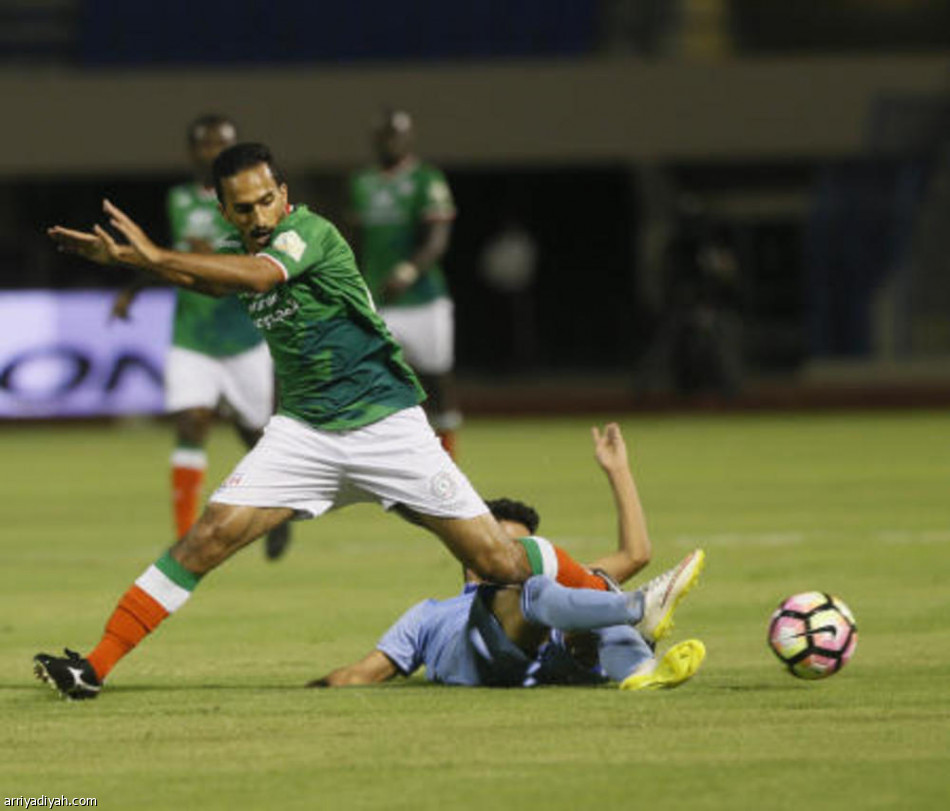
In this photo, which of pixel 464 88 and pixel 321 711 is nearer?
pixel 321 711

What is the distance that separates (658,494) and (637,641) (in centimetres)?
853

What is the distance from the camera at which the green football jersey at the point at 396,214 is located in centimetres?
1516

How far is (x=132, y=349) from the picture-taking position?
2423 centimetres

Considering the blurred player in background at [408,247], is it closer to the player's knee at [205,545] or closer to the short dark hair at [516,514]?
the short dark hair at [516,514]

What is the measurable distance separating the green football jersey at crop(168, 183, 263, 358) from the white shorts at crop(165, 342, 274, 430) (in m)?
0.05

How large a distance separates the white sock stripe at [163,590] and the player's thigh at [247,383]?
15.5 ft

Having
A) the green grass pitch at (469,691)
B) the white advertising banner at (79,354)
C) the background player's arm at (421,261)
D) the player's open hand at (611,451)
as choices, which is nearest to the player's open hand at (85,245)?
the green grass pitch at (469,691)

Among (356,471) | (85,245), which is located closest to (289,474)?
(356,471)

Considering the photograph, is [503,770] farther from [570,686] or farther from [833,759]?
[570,686]

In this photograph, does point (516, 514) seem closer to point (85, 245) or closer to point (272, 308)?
point (272, 308)

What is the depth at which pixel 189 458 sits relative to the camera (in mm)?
12594

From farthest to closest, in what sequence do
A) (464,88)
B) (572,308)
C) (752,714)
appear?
1. (572,308)
2. (464,88)
3. (752,714)

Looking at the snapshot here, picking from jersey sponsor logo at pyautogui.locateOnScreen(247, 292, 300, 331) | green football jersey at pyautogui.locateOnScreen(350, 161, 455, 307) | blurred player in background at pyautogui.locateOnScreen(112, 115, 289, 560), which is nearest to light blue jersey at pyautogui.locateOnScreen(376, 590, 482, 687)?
jersey sponsor logo at pyautogui.locateOnScreen(247, 292, 300, 331)

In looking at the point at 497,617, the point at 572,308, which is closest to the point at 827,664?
the point at 497,617
